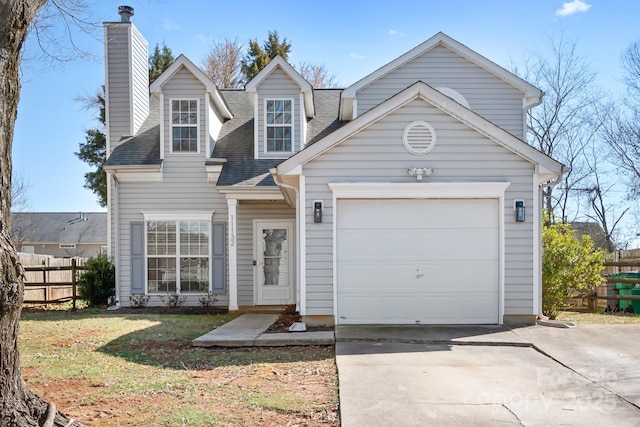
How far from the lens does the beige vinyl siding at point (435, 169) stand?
8.31m

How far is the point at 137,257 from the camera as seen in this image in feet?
40.7

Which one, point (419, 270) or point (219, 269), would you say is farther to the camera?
point (219, 269)

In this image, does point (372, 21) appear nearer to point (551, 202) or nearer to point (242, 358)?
point (242, 358)

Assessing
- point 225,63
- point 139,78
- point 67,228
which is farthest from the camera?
point 67,228

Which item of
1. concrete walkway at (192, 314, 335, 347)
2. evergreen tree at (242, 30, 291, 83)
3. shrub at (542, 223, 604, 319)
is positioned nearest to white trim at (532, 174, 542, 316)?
shrub at (542, 223, 604, 319)

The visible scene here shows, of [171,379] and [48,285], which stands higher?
[171,379]

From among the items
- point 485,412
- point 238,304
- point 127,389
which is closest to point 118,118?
point 238,304

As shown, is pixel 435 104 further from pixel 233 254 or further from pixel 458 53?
pixel 233 254

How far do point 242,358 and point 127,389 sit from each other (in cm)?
183

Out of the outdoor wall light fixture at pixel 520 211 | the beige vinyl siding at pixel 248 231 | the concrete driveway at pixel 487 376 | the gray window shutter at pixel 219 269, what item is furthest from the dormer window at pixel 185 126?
the outdoor wall light fixture at pixel 520 211

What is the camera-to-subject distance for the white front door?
1227cm

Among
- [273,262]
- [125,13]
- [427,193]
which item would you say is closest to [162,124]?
[125,13]

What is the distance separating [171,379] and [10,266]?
9.36 feet

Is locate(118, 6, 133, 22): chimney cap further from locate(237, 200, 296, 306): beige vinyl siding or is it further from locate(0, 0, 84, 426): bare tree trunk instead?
locate(0, 0, 84, 426): bare tree trunk
